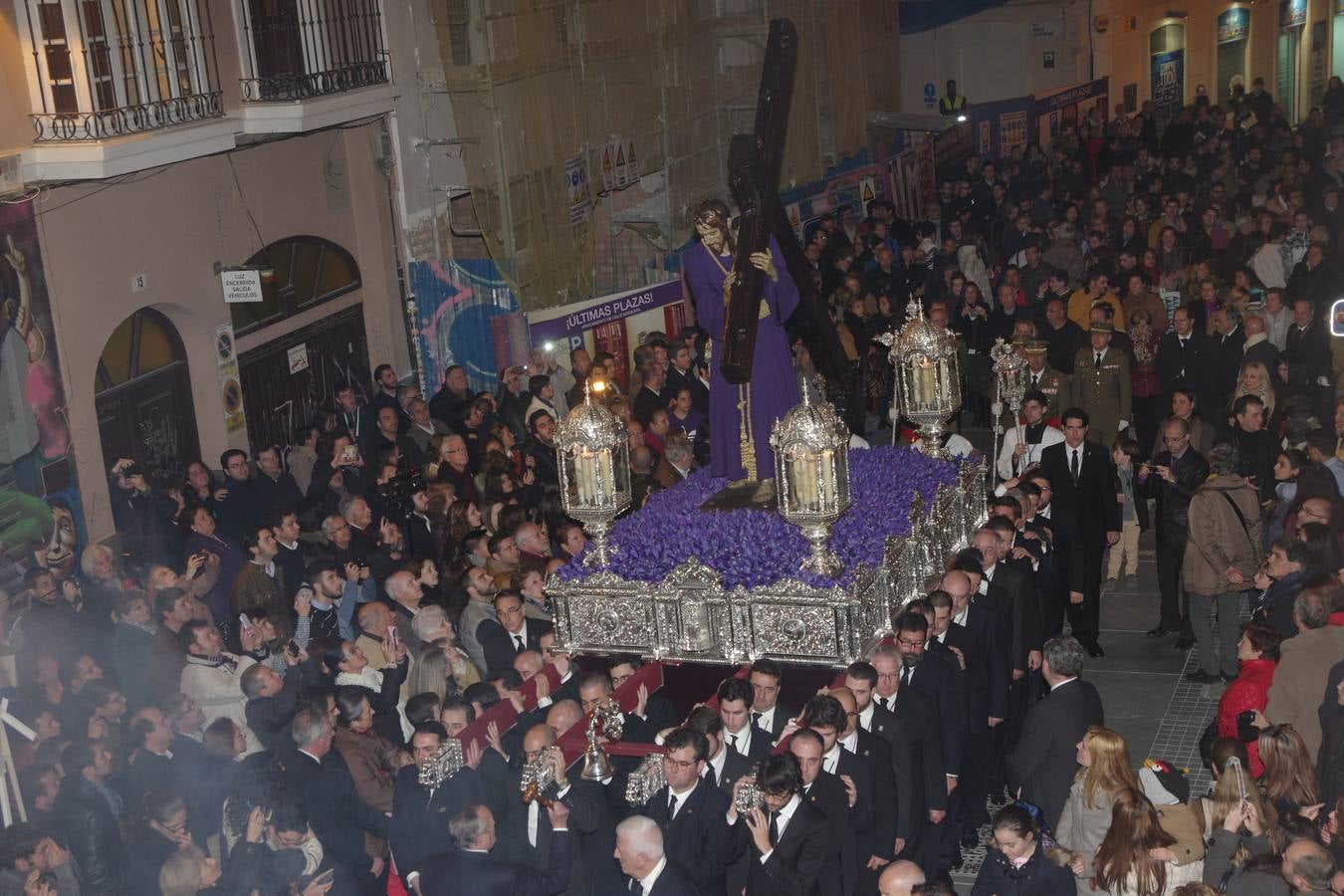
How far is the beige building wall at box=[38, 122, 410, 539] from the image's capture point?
13.2 metres

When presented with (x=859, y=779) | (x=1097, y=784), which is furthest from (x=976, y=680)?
(x=1097, y=784)

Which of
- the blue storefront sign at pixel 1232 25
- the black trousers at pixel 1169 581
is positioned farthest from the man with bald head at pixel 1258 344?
the blue storefront sign at pixel 1232 25

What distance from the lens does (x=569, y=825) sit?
764 centimetres

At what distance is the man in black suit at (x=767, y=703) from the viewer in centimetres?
852

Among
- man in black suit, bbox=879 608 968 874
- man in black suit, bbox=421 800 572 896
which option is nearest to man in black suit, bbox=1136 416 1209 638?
man in black suit, bbox=879 608 968 874

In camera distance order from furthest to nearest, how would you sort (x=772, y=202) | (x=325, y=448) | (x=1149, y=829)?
1. (x=325, y=448)
2. (x=772, y=202)
3. (x=1149, y=829)

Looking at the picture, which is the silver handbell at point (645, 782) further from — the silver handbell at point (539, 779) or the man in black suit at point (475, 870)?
the man in black suit at point (475, 870)

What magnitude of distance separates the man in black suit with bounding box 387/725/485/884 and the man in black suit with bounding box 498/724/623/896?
0.69ft

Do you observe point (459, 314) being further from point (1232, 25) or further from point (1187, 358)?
point (1232, 25)

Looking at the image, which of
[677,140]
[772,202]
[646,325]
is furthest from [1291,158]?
[772,202]

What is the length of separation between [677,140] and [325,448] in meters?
9.70

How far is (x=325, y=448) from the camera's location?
1305cm

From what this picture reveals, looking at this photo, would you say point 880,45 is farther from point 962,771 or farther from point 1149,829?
point 1149,829

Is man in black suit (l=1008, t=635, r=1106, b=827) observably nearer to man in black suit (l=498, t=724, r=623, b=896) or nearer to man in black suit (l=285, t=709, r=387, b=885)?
man in black suit (l=498, t=724, r=623, b=896)
